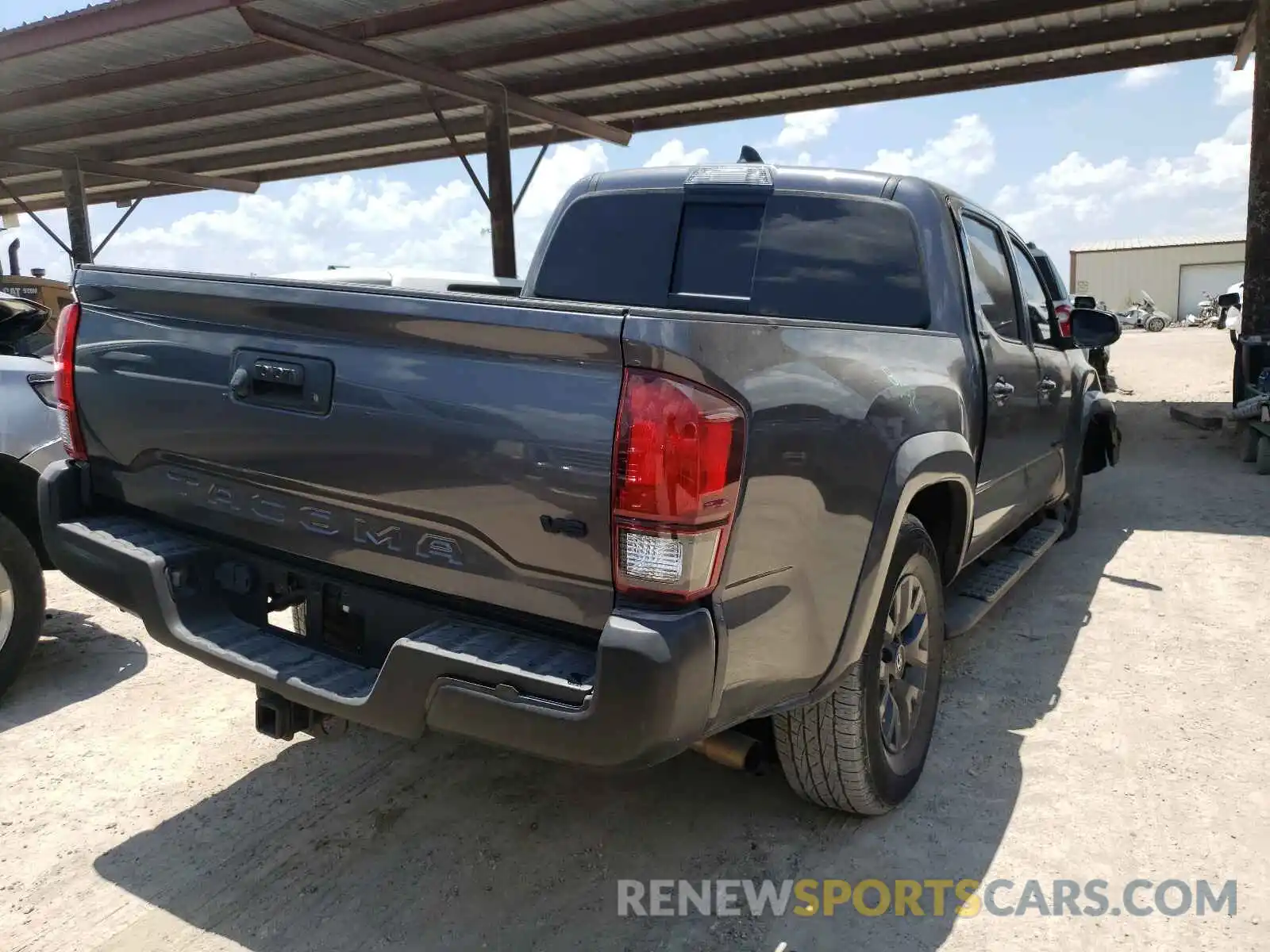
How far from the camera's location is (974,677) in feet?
13.1

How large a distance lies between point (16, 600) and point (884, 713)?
3.24 metres

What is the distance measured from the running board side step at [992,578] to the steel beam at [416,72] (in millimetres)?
7376

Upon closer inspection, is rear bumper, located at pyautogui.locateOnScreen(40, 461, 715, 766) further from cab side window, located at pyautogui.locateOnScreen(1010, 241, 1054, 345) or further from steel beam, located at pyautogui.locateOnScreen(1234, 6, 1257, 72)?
steel beam, located at pyautogui.locateOnScreen(1234, 6, 1257, 72)

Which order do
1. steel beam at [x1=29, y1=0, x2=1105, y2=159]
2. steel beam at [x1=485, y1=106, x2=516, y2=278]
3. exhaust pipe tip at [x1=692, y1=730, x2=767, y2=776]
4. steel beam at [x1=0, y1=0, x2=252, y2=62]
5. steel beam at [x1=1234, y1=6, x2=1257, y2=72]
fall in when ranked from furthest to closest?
steel beam at [x1=485, y1=106, x2=516, y2=278] < steel beam at [x1=1234, y1=6, x2=1257, y2=72] < steel beam at [x1=29, y1=0, x2=1105, y2=159] < steel beam at [x1=0, y1=0, x2=252, y2=62] < exhaust pipe tip at [x1=692, y1=730, x2=767, y2=776]

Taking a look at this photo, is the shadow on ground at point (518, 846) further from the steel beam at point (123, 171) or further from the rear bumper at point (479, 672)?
the steel beam at point (123, 171)

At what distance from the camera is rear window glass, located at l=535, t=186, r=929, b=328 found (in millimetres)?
3361

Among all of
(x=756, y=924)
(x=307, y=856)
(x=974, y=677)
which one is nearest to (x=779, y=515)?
(x=756, y=924)

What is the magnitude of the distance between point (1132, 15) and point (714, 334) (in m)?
9.67

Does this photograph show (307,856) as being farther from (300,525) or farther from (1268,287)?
(1268,287)

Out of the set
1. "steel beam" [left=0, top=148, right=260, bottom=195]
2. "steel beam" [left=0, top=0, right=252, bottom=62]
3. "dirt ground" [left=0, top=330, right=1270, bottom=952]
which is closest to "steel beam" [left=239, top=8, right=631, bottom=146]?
"steel beam" [left=0, top=0, right=252, bottom=62]

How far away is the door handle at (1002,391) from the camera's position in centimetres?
353

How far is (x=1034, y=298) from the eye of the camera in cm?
466

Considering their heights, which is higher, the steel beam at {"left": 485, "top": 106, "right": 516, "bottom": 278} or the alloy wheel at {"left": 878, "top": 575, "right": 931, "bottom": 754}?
the steel beam at {"left": 485, "top": 106, "right": 516, "bottom": 278}

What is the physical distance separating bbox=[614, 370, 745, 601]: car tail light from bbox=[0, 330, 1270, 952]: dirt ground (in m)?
1.10
